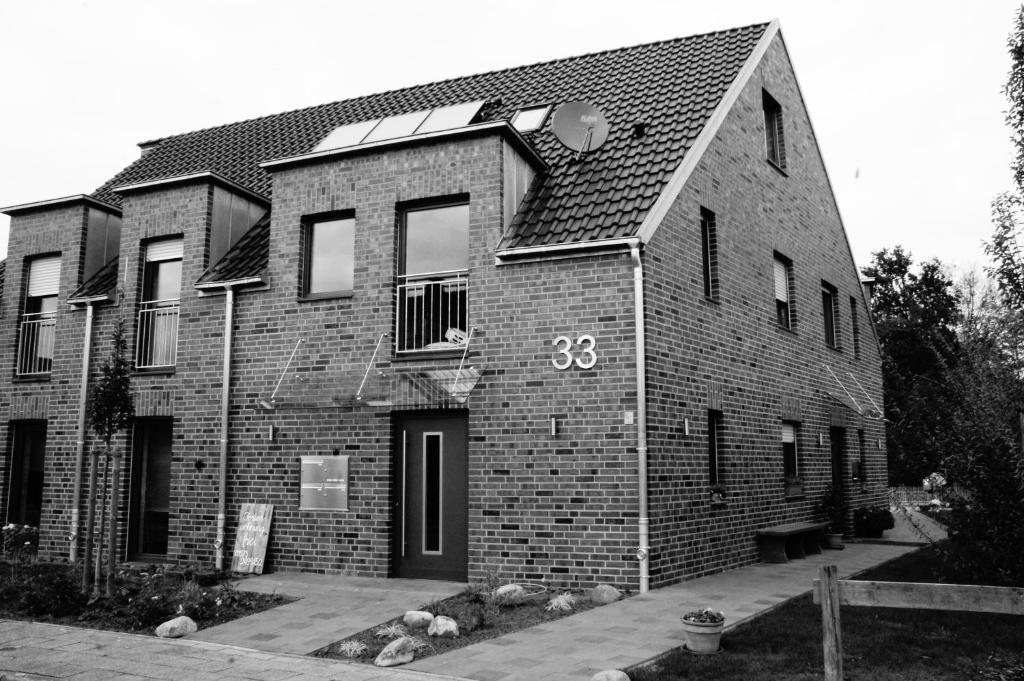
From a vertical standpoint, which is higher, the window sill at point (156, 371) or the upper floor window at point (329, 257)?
the upper floor window at point (329, 257)

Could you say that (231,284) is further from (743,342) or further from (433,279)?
(743,342)

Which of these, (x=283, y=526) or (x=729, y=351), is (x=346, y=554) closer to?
(x=283, y=526)

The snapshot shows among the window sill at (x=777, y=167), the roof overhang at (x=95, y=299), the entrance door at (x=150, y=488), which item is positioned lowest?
the entrance door at (x=150, y=488)

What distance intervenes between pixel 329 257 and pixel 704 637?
A: 25.6 ft

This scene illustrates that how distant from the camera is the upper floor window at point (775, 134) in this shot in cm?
1527

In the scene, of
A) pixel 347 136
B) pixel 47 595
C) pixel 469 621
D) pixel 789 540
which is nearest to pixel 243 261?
pixel 347 136

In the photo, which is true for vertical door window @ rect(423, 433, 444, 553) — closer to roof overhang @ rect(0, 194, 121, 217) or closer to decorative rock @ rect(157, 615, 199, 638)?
decorative rock @ rect(157, 615, 199, 638)

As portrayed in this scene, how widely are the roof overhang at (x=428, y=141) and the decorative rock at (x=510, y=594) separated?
5.80 m

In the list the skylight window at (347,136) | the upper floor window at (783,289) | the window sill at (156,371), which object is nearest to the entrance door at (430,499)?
the window sill at (156,371)

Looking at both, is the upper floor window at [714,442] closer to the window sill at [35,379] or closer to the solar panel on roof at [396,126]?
the solar panel on roof at [396,126]

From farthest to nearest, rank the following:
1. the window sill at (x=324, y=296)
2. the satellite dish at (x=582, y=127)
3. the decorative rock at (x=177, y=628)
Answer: the satellite dish at (x=582, y=127)
the window sill at (x=324, y=296)
the decorative rock at (x=177, y=628)

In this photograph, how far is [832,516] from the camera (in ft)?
49.3

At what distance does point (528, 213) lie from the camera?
11.2 meters

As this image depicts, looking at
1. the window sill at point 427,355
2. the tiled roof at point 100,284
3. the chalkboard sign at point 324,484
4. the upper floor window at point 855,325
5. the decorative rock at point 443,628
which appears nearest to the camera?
the decorative rock at point 443,628
